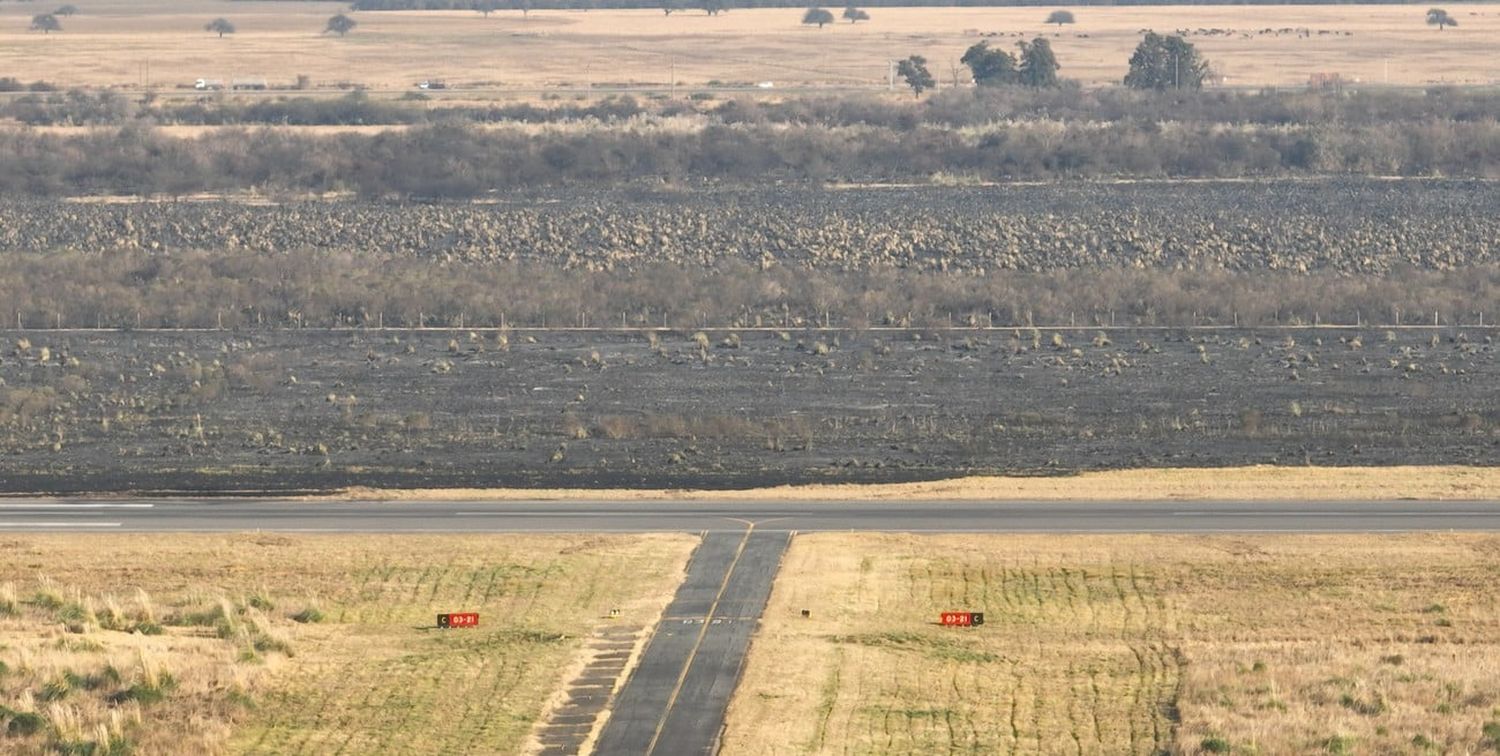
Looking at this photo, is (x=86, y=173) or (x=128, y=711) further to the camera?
(x=86, y=173)

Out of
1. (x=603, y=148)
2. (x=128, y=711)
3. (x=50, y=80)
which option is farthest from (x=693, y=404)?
(x=50, y=80)

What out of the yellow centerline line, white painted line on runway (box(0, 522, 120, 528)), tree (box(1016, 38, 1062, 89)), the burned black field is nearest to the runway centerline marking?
the burned black field

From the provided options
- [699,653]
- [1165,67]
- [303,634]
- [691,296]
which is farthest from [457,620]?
[1165,67]

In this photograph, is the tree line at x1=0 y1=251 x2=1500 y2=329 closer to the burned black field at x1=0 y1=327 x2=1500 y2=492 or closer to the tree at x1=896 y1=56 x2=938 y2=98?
the burned black field at x1=0 y1=327 x2=1500 y2=492

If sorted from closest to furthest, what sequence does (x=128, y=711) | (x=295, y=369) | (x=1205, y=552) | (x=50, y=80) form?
(x=128, y=711)
(x=1205, y=552)
(x=295, y=369)
(x=50, y=80)

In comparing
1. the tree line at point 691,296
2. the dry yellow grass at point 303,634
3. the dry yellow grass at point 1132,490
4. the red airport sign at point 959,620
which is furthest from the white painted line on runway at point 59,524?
the tree line at point 691,296

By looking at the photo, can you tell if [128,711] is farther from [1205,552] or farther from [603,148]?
[603,148]

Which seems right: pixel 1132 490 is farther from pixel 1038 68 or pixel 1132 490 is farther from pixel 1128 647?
pixel 1038 68

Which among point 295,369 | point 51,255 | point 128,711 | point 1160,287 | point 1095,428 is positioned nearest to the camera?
point 128,711
